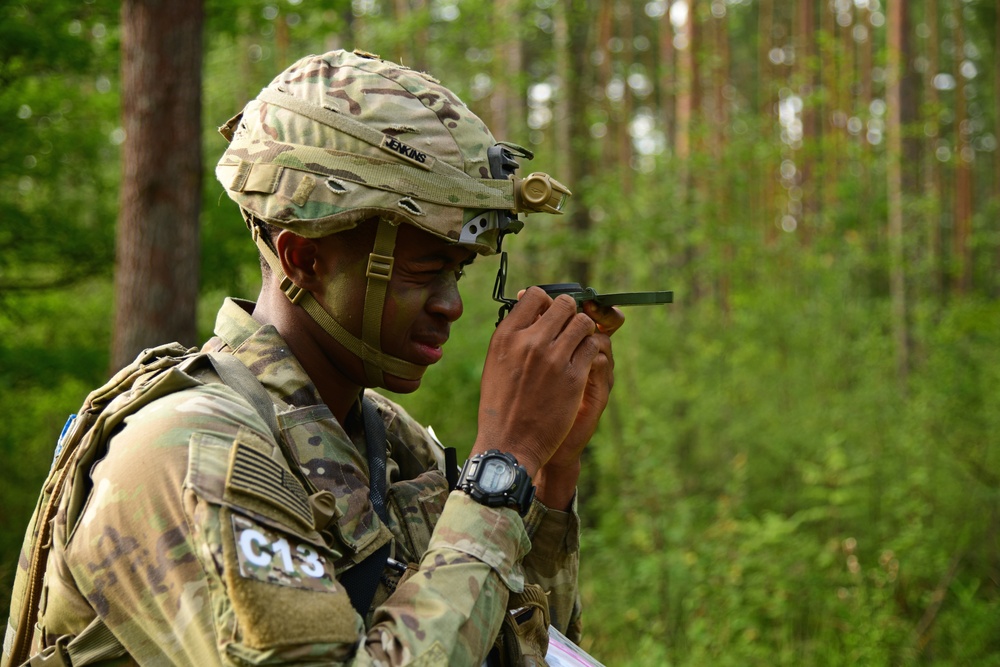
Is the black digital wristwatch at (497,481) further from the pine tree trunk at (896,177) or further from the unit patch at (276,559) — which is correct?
the pine tree trunk at (896,177)

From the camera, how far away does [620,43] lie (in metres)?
23.0

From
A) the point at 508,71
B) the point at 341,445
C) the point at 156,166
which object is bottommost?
the point at 341,445

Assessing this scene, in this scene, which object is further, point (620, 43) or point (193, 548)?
point (620, 43)

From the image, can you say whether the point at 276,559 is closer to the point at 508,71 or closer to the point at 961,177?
the point at 508,71

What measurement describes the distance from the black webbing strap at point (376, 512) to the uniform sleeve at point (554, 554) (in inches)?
16.4

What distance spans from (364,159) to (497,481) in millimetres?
676

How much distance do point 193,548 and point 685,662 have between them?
4363 mm

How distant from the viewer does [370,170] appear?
6.02 feet

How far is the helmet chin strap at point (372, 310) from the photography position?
187 cm

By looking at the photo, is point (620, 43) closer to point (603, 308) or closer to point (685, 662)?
point (685, 662)

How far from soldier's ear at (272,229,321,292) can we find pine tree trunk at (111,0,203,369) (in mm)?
3567

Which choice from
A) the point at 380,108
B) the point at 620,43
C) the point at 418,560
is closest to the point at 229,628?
the point at 418,560

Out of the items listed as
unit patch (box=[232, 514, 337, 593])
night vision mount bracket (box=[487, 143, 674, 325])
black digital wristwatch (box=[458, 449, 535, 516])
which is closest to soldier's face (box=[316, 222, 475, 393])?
night vision mount bracket (box=[487, 143, 674, 325])

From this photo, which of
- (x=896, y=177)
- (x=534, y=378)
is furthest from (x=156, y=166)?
(x=896, y=177)
